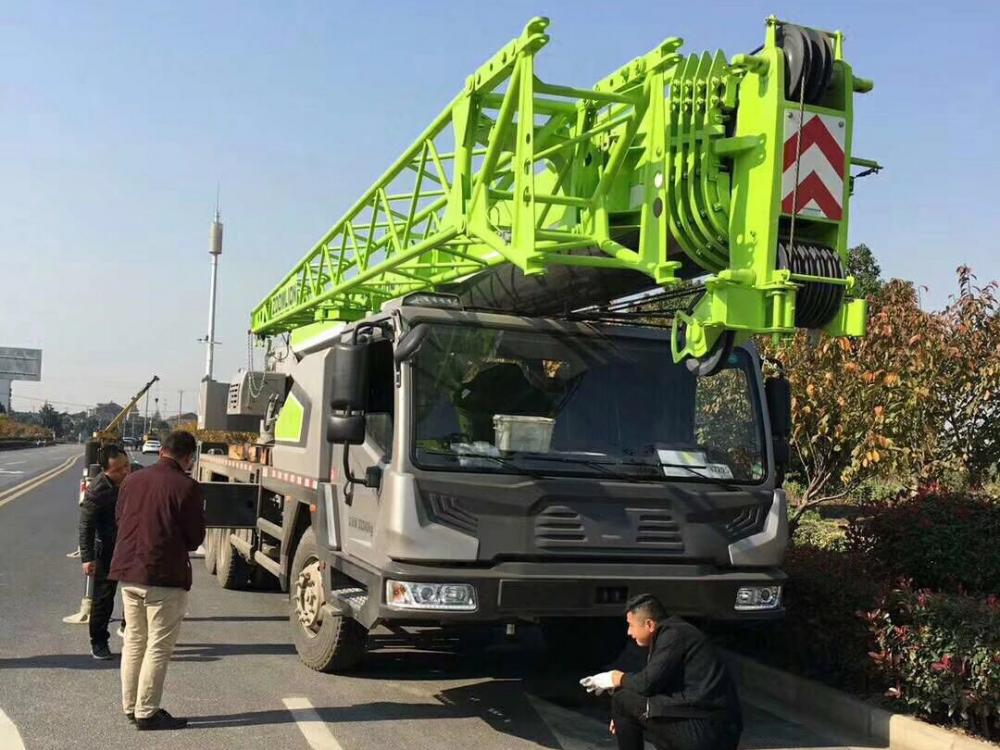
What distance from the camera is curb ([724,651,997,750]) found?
17.3 ft

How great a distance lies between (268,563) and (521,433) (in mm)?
3503

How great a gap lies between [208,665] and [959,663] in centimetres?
491

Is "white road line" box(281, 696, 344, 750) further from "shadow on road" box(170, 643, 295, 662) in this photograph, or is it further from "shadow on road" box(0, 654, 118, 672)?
"shadow on road" box(0, 654, 118, 672)

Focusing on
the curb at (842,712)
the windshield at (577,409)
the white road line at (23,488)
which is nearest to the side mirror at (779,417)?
the windshield at (577,409)

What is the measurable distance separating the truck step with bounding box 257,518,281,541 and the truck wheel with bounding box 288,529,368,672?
82 centimetres

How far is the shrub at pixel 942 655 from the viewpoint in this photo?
5.19m

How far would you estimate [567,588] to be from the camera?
16.7ft

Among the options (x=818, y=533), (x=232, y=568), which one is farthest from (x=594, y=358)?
(x=818, y=533)

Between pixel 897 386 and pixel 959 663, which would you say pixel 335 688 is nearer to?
pixel 959 663

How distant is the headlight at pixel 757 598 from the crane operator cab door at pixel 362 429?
2085 mm

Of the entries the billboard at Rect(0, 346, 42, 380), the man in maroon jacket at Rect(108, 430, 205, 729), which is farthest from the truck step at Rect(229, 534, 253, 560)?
the billboard at Rect(0, 346, 42, 380)

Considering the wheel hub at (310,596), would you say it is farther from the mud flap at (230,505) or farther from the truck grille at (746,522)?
the truck grille at (746,522)

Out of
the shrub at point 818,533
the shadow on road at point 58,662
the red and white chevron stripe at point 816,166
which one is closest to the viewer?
the red and white chevron stripe at point 816,166

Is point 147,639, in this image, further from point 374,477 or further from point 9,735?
point 374,477
